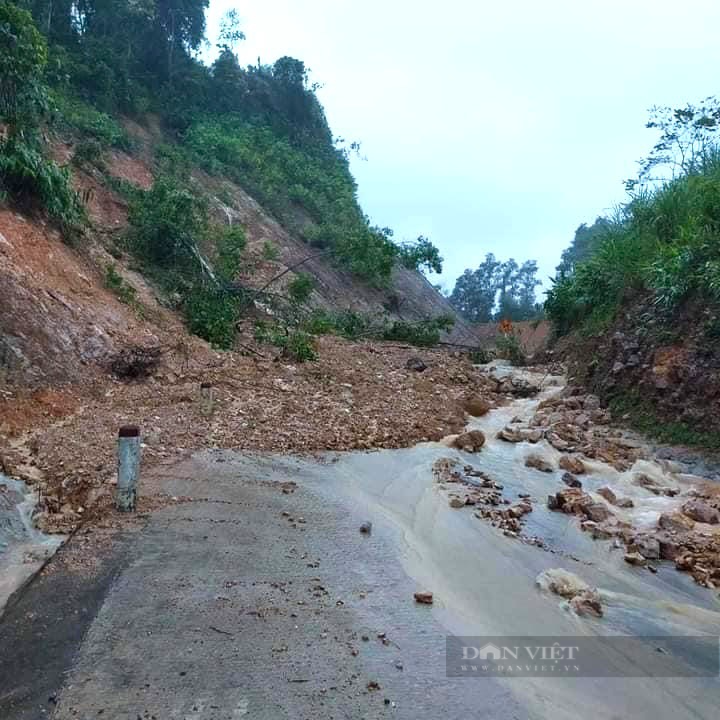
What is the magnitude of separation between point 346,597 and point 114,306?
22.7 feet

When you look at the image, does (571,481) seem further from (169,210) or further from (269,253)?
(269,253)

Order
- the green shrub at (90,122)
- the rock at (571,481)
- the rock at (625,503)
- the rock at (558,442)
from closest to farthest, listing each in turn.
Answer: the rock at (625,503), the rock at (571,481), the rock at (558,442), the green shrub at (90,122)

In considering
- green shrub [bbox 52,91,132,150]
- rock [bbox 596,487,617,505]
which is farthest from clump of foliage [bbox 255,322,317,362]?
green shrub [bbox 52,91,132,150]

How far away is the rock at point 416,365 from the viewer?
1160 cm

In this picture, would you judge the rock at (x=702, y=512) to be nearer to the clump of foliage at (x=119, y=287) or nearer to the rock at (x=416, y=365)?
the rock at (x=416, y=365)

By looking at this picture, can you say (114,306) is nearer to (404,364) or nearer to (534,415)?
(404,364)

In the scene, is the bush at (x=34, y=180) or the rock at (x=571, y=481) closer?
the rock at (x=571, y=481)

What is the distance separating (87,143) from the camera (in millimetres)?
14781

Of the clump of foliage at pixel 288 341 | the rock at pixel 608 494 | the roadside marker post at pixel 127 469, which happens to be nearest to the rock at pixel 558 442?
the rock at pixel 608 494

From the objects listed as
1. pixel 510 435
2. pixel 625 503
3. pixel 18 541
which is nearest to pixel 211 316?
pixel 510 435

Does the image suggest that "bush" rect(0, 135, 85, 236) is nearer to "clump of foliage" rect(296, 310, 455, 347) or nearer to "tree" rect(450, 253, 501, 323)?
"clump of foliage" rect(296, 310, 455, 347)

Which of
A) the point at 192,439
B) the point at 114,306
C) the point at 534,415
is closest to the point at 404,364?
the point at 534,415

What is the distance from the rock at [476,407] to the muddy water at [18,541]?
6.15 m

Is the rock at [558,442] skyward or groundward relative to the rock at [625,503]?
skyward
